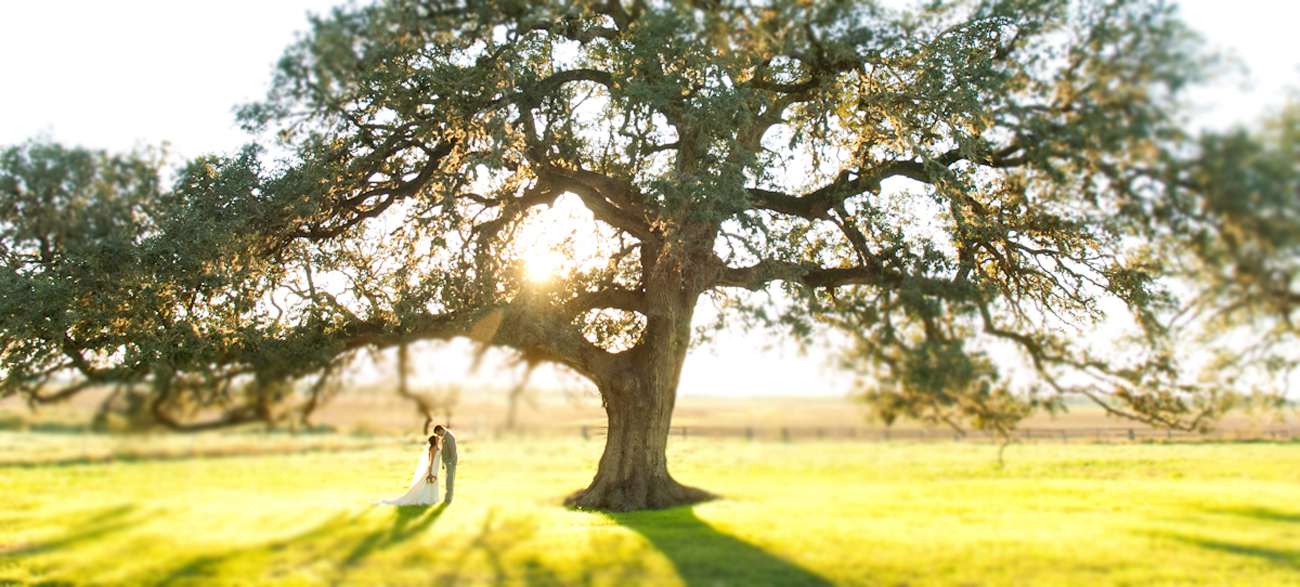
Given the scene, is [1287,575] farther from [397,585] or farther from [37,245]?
[37,245]

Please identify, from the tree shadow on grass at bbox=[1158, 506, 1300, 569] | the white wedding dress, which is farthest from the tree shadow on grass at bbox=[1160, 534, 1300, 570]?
the white wedding dress

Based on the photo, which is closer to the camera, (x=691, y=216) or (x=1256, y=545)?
(x=1256, y=545)

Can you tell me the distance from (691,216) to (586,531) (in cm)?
475

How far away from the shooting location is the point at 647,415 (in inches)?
535

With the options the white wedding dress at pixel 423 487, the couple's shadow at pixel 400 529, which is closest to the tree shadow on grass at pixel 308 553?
the couple's shadow at pixel 400 529

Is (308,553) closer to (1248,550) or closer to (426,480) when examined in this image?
(426,480)

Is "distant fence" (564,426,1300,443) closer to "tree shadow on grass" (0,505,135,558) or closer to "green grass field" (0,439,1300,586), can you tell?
"green grass field" (0,439,1300,586)

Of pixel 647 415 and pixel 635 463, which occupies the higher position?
pixel 647 415

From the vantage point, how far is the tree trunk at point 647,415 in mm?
13445

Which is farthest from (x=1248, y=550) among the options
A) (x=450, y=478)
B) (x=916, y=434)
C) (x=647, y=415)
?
(x=916, y=434)

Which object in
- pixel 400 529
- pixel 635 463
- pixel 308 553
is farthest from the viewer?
pixel 635 463

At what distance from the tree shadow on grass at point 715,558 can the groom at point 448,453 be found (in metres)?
3.97

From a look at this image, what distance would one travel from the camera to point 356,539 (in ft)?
27.4

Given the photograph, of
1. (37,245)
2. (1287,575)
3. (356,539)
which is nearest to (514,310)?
(356,539)
